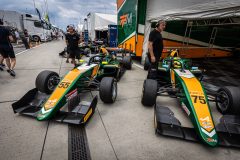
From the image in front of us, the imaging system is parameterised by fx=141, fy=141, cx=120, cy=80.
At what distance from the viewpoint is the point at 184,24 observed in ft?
26.2

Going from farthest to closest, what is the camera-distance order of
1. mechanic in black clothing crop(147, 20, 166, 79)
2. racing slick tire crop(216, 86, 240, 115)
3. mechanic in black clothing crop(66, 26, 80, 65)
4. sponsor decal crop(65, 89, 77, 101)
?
mechanic in black clothing crop(66, 26, 80, 65) < mechanic in black clothing crop(147, 20, 166, 79) < sponsor decal crop(65, 89, 77, 101) < racing slick tire crop(216, 86, 240, 115)

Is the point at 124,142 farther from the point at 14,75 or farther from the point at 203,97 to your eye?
the point at 14,75

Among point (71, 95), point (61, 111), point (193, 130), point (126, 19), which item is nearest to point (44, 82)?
point (71, 95)

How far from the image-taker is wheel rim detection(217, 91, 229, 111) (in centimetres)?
255

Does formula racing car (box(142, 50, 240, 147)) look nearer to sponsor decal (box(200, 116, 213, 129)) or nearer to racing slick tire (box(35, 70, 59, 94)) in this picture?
sponsor decal (box(200, 116, 213, 129))

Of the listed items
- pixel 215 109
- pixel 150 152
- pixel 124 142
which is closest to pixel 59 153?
pixel 124 142

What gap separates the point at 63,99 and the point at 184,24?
804cm

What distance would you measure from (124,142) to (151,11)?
547cm

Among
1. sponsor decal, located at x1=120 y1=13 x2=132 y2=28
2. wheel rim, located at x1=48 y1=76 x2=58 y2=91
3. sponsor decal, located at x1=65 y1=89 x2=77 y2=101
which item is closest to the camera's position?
sponsor decal, located at x1=65 y1=89 x2=77 y2=101

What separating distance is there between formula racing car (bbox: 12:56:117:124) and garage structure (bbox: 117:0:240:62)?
289 centimetres

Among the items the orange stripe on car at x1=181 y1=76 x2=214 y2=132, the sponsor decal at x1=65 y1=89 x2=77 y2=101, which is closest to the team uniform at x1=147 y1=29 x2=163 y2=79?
the orange stripe on car at x1=181 y1=76 x2=214 y2=132

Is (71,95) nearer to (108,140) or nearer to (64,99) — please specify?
(64,99)

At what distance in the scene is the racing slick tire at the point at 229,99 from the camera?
2352mm

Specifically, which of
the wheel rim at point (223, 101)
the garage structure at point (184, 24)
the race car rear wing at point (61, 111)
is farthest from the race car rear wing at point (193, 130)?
the garage structure at point (184, 24)
